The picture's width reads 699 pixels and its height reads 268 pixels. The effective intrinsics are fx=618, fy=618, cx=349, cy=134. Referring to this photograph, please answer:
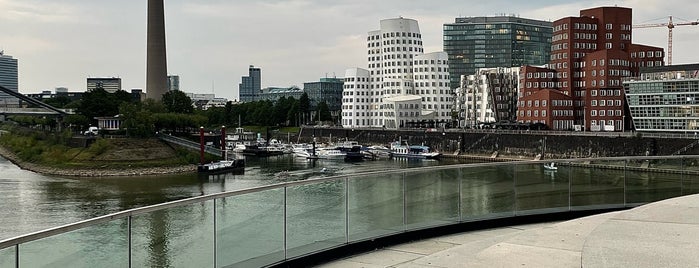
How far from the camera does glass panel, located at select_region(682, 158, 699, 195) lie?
11078 millimetres

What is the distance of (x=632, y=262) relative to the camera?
217 inches

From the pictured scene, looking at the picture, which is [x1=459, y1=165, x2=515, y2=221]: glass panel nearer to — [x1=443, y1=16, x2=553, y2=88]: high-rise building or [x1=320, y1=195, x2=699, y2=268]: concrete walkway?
[x1=320, y1=195, x2=699, y2=268]: concrete walkway

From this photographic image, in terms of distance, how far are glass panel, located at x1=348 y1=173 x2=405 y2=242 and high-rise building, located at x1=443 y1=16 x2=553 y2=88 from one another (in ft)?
599

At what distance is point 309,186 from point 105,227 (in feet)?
8.89

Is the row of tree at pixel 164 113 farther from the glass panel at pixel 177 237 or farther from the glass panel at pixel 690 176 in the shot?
the glass panel at pixel 177 237

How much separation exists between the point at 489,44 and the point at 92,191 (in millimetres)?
158413

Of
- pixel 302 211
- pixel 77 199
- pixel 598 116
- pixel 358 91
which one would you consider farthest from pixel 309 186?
pixel 358 91

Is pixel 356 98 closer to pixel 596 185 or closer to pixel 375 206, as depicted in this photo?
pixel 596 185

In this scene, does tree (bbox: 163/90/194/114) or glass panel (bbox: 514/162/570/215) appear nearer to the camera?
glass panel (bbox: 514/162/570/215)

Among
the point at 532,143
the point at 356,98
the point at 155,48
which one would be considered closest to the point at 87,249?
the point at 532,143

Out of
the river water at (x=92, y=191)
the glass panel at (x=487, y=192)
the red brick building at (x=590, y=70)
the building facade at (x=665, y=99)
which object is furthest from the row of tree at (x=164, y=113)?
the glass panel at (x=487, y=192)

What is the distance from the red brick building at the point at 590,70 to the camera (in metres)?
81.0

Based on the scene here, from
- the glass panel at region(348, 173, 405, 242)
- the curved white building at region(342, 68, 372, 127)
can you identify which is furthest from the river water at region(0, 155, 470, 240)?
the curved white building at region(342, 68, 372, 127)

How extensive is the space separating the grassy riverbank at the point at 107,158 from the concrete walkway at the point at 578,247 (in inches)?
2353
